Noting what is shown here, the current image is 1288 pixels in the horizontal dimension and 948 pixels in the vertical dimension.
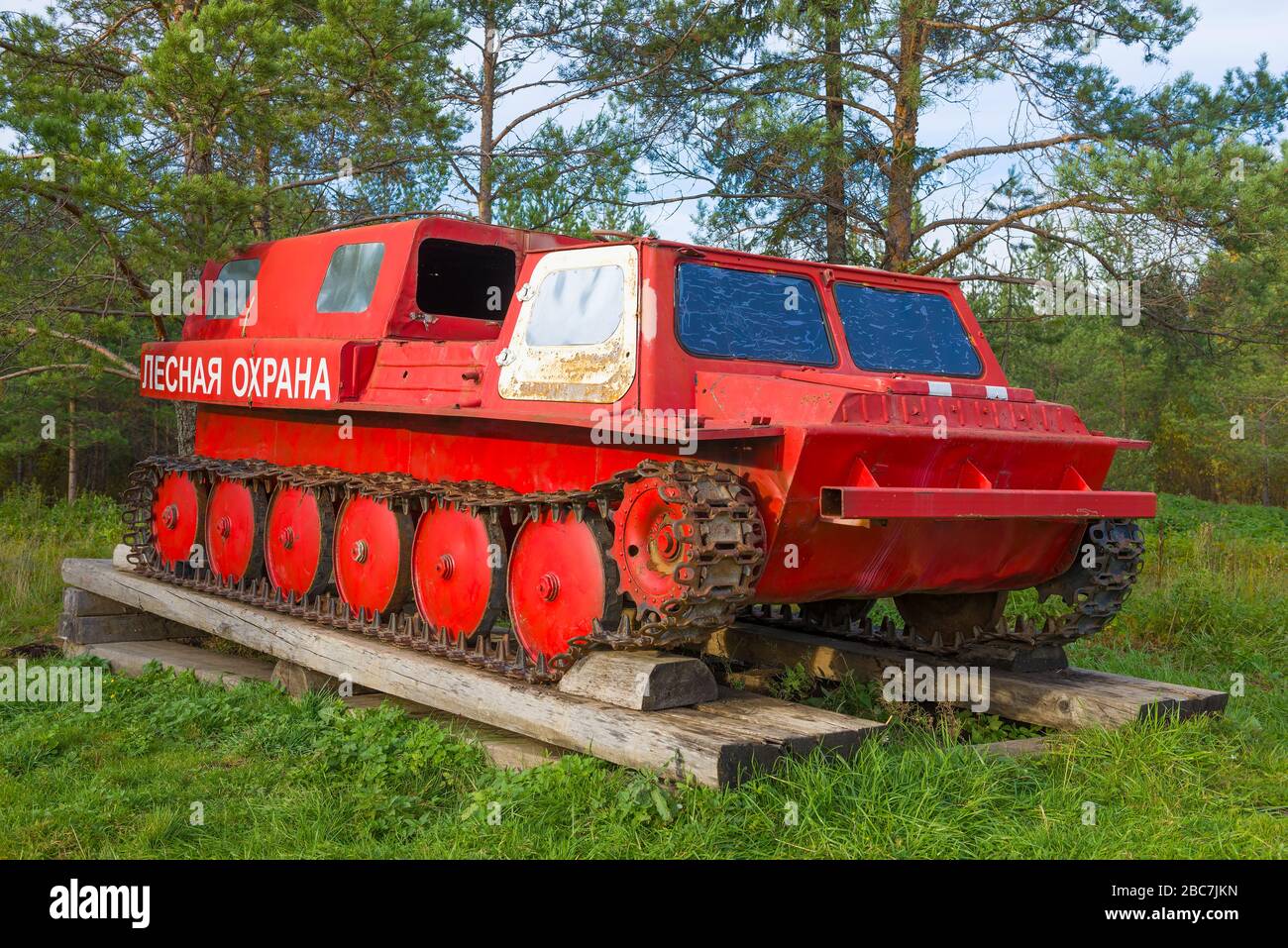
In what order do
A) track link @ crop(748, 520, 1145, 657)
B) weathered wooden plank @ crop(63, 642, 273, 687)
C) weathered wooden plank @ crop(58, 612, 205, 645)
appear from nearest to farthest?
1. track link @ crop(748, 520, 1145, 657)
2. weathered wooden plank @ crop(63, 642, 273, 687)
3. weathered wooden plank @ crop(58, 612, 205, 645)

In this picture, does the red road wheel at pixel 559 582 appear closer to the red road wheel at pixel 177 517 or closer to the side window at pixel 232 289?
the red road wheel at pixel 177 517

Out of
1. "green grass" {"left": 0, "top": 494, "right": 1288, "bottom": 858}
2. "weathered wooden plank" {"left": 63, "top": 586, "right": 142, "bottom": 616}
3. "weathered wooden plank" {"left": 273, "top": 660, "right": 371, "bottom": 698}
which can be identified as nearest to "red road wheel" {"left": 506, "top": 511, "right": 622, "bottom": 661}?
"green grass" {"left": 0, "top": 494, "right": 1288, "bottom": 858}

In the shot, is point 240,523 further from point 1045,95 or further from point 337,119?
point 1045,95

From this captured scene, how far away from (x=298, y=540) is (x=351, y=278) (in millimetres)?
1787

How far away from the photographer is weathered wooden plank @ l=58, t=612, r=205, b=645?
376 inches

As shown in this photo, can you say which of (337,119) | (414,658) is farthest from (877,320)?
(337,119)

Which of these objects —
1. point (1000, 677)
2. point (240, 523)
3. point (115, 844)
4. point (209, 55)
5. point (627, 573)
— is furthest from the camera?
point (209, 55)

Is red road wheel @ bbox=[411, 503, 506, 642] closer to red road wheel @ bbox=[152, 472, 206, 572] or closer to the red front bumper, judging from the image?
the red front bumper

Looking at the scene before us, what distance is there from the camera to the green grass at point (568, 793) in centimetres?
475

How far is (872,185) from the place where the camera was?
42.4 ft

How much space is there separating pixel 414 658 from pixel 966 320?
12.3 feet

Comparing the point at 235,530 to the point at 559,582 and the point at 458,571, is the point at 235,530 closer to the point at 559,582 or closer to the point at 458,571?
the point at 458,571

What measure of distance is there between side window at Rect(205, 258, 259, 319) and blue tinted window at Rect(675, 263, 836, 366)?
457 cm

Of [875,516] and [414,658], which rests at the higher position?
[875,516]
